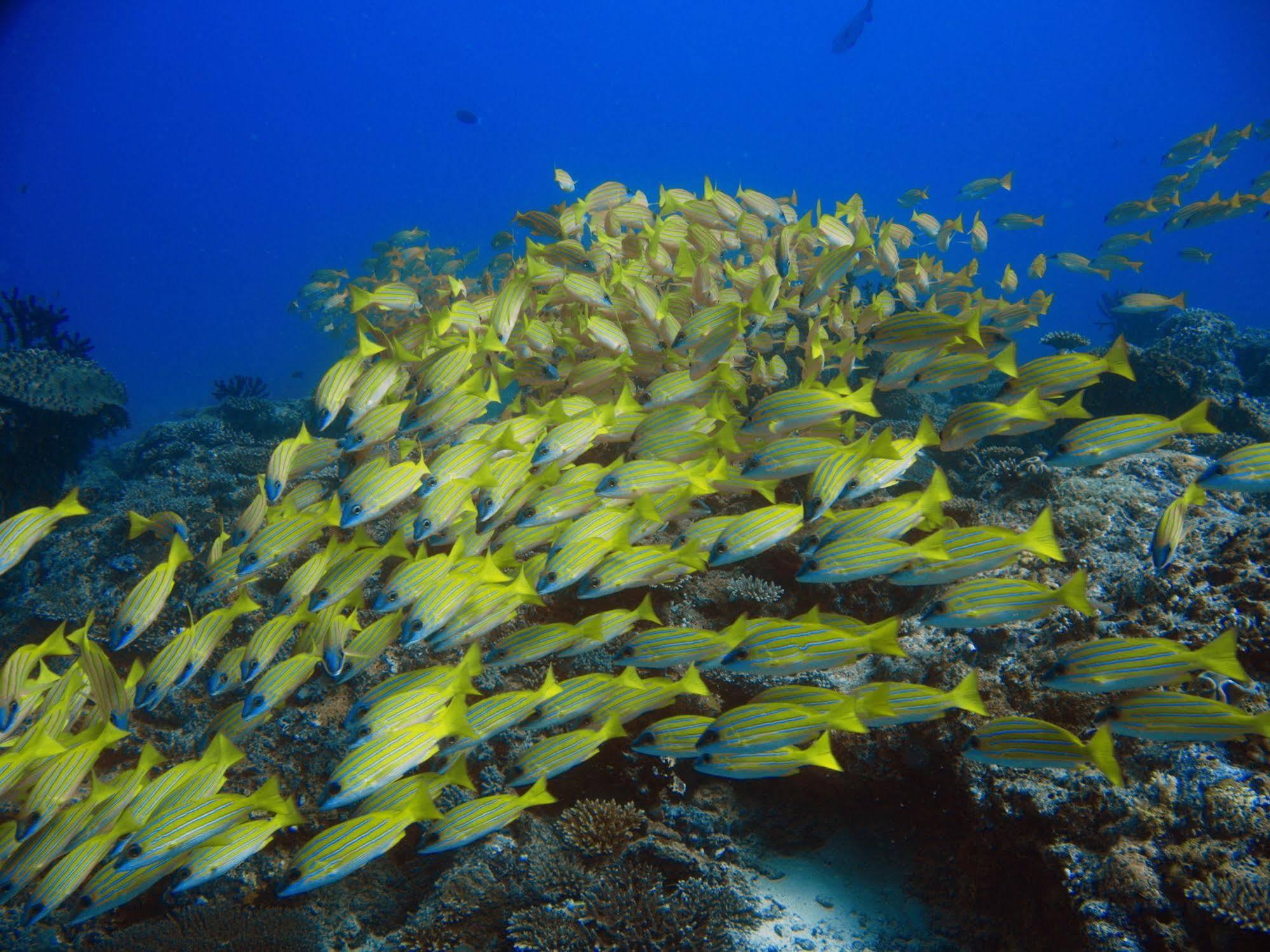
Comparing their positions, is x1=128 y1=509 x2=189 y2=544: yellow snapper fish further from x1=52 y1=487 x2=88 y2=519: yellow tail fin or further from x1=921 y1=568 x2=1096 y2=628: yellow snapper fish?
x1=921 y1=568 x2=1096 y2=628: yellow snapper fish

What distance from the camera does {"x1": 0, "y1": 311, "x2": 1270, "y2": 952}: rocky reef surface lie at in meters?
2.84

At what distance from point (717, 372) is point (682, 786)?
304cm

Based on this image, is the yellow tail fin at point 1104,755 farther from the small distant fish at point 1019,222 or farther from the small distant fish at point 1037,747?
the small distant fish at point 1019,222

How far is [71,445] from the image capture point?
36.0ft

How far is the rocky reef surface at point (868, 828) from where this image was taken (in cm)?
284

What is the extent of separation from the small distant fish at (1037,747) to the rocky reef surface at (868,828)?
732 millimetres

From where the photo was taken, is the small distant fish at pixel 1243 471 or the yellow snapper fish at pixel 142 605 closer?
the small distant fish at pixel 1243 471

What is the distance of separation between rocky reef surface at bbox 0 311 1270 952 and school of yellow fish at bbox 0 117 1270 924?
400 millimetres

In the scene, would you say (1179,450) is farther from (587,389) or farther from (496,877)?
(496,877)

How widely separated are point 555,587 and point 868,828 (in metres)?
2.56

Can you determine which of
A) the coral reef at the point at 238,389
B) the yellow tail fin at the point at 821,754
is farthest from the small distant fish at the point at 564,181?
the coral reef at the point at 238,389

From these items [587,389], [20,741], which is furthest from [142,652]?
[587,389]

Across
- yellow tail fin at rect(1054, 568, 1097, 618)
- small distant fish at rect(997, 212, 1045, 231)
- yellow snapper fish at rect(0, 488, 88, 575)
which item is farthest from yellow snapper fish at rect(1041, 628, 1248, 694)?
small distant fish at rect(997, 212, 1045, 231)

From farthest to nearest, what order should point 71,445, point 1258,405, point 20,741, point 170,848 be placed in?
point 71,445 < point 1258,405 < point 20,741 < point 170,848
